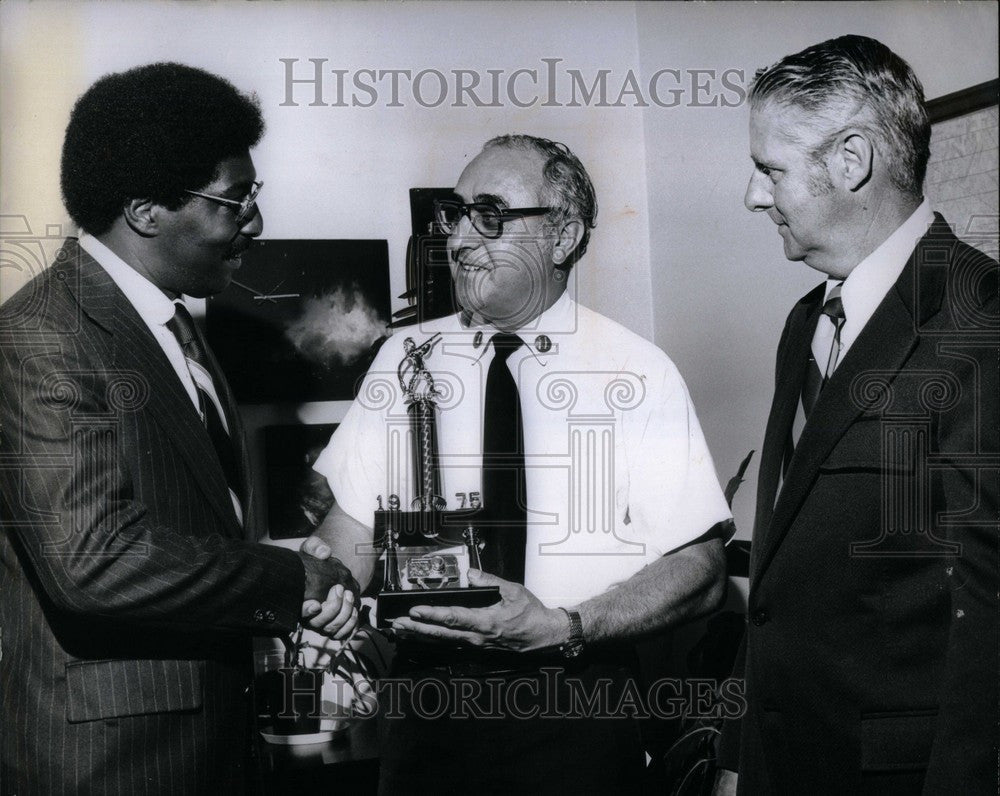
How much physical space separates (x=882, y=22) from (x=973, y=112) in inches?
11.2

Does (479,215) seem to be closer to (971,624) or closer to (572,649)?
(572,649)

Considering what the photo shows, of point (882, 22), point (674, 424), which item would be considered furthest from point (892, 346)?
point (882, 22)

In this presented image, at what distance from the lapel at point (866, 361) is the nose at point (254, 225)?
1.14m

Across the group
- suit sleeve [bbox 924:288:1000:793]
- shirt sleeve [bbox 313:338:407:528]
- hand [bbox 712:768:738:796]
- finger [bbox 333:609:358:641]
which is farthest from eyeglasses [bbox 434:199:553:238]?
hand [bbox 712:768:738:796]

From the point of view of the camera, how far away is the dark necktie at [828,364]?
1763 millimetres

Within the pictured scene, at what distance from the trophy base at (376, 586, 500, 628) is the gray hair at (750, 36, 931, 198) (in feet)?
3.47

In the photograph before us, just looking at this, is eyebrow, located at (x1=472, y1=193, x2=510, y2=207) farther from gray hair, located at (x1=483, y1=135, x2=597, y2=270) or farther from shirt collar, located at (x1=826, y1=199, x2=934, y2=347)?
shirt collar, located at (x1=826, y1=199, x2=934, y2=347)

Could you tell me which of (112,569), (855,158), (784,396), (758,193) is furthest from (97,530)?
(855,158)

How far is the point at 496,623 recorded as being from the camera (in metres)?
1.85

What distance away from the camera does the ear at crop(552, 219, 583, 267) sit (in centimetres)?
192

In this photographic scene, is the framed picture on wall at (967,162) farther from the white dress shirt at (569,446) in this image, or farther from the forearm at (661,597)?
the forearm at (661,597)

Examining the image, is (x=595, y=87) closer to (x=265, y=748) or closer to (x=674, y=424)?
(x=674, y=424)

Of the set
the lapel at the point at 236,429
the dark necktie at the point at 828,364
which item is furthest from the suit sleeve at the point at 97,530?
the dark necktie at the point at 828,364

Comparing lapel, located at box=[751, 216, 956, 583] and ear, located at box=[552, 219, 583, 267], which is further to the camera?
ear, located at box=[552, 219, 583, 267]
